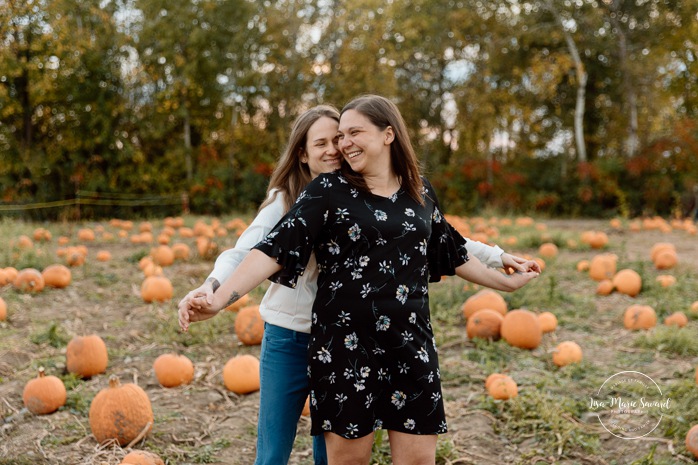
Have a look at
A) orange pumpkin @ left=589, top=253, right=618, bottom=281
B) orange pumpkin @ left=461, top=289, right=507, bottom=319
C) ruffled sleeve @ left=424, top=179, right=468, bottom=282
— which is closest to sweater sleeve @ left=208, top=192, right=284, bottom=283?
ruffled sleeve @ left=424, top=179, right=468, bottom=282

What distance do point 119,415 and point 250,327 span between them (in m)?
1.51

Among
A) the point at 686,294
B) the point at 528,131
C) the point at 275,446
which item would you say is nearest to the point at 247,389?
the point at 275,446

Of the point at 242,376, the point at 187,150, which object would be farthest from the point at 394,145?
the point at 187,150

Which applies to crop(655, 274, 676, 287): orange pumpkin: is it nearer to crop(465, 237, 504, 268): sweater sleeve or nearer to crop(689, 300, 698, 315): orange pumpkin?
crop(689, 300, 698, 315): orange pumpkin

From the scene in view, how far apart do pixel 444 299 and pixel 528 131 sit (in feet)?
49.2

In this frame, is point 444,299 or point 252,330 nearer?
point 252,330

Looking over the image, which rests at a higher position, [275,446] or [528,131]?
[528,131]

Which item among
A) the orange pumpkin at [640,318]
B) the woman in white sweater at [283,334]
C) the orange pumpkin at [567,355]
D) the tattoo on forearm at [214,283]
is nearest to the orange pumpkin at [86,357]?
the woman in white sweater at [283,334]

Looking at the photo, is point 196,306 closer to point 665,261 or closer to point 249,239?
point 249,239

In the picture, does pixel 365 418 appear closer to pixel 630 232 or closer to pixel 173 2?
pixel 630 232

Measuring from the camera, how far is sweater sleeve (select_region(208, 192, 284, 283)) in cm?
226

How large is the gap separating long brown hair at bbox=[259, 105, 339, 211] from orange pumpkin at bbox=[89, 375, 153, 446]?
4.58 feet

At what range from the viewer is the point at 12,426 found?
3428 mm

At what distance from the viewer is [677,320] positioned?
15.9 ft
